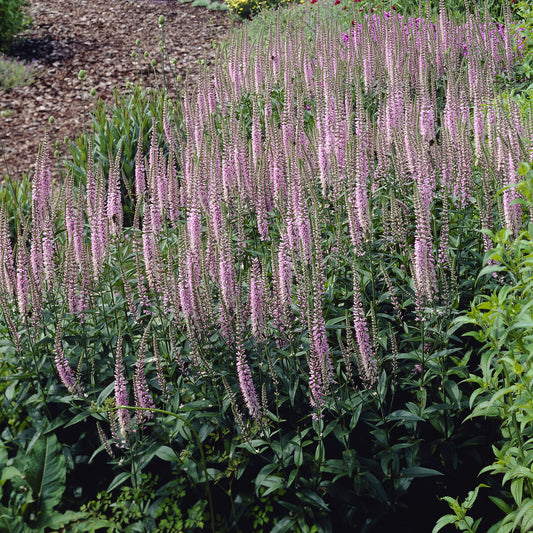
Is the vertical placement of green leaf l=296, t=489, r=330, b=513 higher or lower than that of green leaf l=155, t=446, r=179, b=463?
lower

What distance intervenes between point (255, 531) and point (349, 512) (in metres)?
0.64

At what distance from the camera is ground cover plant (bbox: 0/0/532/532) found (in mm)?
3393

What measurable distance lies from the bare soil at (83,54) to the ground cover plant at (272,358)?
5956mm

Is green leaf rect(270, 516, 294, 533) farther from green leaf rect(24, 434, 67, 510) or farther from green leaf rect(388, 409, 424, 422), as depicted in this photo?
green leaf rect(24, 434, 67, 510)

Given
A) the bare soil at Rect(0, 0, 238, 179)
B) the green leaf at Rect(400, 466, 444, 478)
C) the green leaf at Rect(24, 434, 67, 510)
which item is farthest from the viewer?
the bare soil at Rect(0, 0, 238, 179)

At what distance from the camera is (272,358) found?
3.88 meters

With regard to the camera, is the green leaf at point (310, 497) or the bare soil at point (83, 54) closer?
the green leaf at point (310, 497)

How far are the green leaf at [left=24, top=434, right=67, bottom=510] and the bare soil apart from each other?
272 inches

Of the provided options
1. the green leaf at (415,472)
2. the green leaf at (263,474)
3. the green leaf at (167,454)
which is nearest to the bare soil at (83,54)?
the green leaf at (167,454)

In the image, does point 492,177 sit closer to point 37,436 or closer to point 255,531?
point 255,531

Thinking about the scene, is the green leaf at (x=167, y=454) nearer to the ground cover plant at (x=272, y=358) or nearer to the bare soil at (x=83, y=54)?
the ground cover plant at (x=272, y=358)

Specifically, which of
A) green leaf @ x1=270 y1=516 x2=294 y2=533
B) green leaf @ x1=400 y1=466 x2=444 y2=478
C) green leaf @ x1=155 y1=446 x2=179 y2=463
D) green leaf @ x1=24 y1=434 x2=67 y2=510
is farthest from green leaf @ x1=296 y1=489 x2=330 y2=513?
green leaf @ x1=24 y1=434 x2=67 y2=510

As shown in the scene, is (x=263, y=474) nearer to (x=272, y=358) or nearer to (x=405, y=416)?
(x=272, y=358)

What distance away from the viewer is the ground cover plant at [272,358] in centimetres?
339
